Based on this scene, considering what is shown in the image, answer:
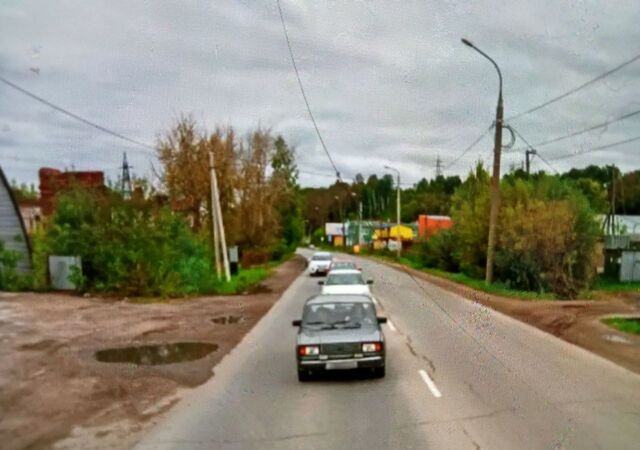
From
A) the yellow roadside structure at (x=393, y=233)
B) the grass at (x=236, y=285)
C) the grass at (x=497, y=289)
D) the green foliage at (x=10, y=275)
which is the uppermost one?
the yellow roadside structure at (x=393, y=233)

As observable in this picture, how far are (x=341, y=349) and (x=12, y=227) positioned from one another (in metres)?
29.2

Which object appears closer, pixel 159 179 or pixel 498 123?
pixel 498 123

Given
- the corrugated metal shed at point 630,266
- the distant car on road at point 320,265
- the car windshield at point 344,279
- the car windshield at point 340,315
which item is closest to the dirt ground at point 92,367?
the car windshield at point 340,315

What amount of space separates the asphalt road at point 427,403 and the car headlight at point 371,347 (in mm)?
507

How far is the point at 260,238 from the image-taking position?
63062 millimetres

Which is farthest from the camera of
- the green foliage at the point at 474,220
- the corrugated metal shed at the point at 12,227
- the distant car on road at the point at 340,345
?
the green foliage at the point at 474,220

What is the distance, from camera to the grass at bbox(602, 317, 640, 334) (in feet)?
57.5

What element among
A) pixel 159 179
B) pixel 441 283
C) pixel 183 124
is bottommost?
pixel 441 283

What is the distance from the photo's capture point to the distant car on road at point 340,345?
1156 centimetres

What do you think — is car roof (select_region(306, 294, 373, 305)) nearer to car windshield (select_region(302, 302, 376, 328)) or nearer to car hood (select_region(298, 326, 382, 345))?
car windshield (select_region(302, 302, 376, 328))

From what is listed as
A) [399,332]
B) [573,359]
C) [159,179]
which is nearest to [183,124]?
[159,179]

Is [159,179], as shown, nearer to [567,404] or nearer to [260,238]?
[260,238]

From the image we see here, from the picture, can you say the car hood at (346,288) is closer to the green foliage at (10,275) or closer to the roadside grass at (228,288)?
the roadside grass at (228,288)

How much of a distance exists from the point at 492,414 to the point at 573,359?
5494mm
